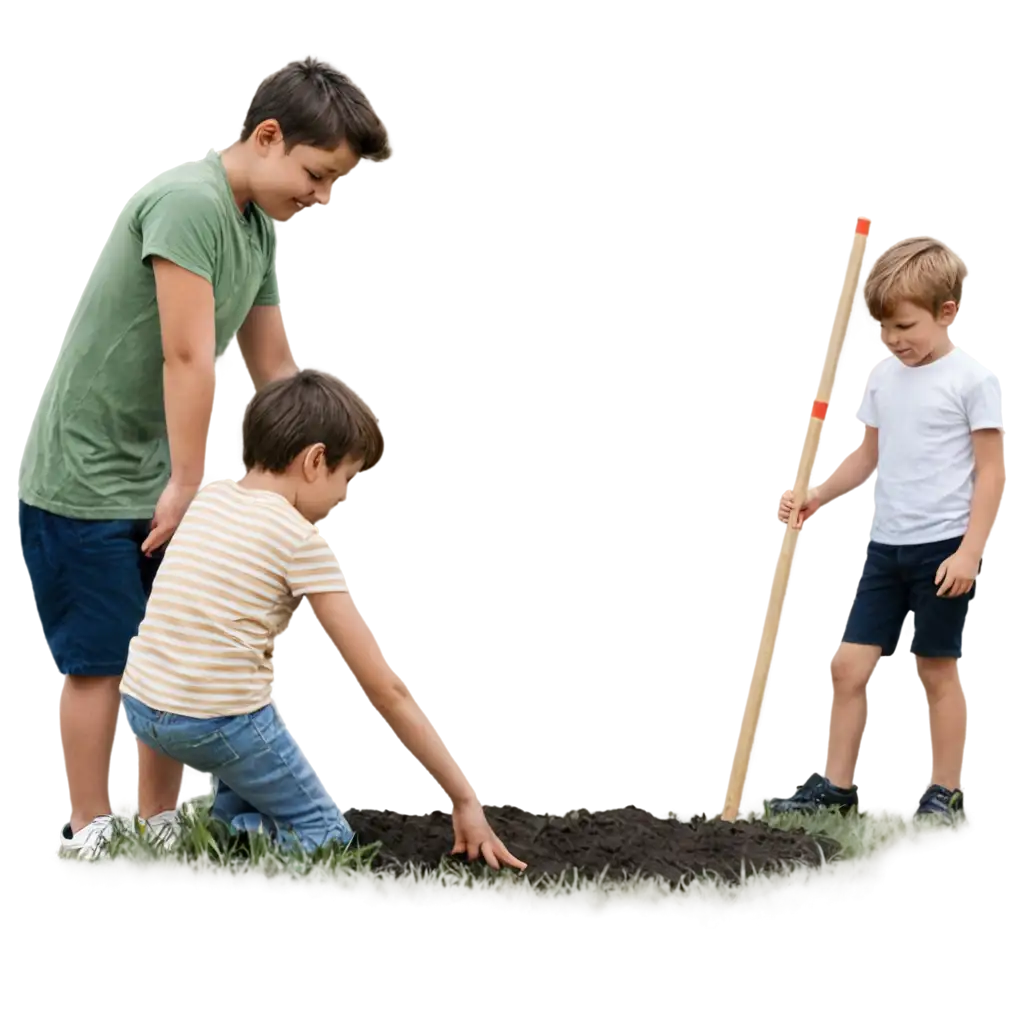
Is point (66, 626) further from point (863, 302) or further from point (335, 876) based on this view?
point (863, 302)

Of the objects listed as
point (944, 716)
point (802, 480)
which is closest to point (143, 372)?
point (802, 480)

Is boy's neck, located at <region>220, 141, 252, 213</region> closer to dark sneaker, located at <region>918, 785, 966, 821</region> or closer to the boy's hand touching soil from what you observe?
the boy's hand touching soil

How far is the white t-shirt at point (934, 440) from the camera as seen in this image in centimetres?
379

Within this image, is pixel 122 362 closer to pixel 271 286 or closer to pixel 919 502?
pixel 271 286

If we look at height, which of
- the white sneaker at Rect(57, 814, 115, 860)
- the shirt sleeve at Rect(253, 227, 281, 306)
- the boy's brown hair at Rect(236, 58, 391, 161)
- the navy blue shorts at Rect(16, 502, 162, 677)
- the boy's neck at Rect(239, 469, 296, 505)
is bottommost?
the white sneaker at Rect(57, 814, 115, 860)

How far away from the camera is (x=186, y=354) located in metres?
3.23

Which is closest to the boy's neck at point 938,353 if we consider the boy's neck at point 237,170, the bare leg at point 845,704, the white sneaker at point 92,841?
the bare leg at point 845,704

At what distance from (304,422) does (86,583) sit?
1.92 ft

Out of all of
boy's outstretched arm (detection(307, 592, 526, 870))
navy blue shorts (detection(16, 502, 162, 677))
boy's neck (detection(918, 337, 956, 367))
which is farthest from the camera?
boy's neck (detection(918, 337, 956, 367))

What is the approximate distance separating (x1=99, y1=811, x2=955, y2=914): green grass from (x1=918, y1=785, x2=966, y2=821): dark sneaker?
54 cm

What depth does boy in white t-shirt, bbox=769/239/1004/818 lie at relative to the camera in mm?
3762

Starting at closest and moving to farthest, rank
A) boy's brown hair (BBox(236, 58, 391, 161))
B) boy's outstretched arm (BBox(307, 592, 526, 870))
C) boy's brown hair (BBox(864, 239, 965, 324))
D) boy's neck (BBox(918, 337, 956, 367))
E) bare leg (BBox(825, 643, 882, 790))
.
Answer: boy's outstretched arm (BBox(307, 592, 526, 870)) → boy's brown hair (BBox(236, 58, 391, 161)) → boy's brown hair (BBox(864, 239, 965, 324)) → boy's neck (BBox(918, 337, 956, 367)) → bare leg (BBox(825, 643, 882, 790))

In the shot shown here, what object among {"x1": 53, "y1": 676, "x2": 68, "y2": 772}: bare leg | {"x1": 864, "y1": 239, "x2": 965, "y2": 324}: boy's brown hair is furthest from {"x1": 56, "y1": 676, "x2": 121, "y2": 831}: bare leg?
{"x1": 864, "y1": 239, "x2": 965, "y2": 324}: boy's brown hair

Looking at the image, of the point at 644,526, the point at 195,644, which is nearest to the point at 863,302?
the point at 644,526
